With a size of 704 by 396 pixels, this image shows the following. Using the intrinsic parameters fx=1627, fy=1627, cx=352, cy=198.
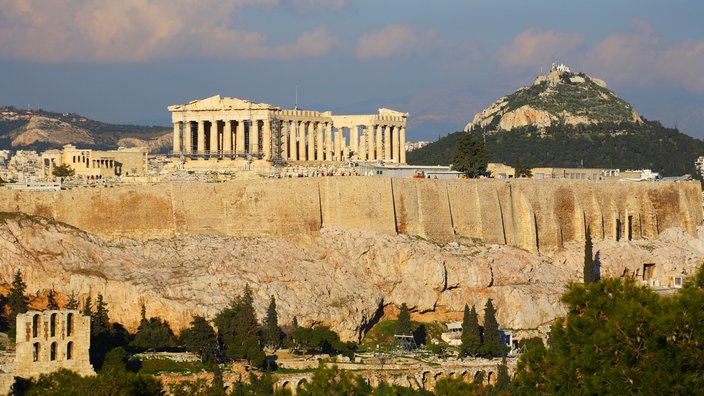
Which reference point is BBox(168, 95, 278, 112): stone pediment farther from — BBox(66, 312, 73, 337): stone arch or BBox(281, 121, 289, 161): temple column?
BBox(66, 312, 73, 337): stone arch

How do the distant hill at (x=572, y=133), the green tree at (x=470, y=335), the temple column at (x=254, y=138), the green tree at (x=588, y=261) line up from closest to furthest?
1. the green tree at (x=470, y=335)
2. the green tree at (x=588, y=261)
3. the temple column at (x=254, y=138)
4. the distant hill at (x=572, y=133)

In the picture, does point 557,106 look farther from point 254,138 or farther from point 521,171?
point 254,138

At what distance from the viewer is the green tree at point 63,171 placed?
349 feet

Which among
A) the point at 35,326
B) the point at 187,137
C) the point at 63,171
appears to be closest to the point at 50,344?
the point at 35,326

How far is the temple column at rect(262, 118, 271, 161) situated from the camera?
100 m

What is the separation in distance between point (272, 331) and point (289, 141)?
27.7 meters

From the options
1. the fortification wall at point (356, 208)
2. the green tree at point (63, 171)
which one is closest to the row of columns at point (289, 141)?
Result: the green tree at point (63, 171)

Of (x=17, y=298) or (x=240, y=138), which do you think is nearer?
(x=17, y=298)

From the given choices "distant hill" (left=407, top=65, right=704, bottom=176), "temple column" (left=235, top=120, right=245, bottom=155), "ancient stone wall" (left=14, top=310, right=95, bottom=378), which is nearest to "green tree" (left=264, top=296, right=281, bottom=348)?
"ancient stone wall" (left=14, top=310, right=95, bottom=378)

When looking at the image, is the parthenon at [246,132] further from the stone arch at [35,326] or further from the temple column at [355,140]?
the stone arch at [35,326]

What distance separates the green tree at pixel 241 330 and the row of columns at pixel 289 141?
21165 millimetres

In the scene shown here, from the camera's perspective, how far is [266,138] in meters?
101

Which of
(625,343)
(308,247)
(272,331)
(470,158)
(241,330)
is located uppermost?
(470,158)

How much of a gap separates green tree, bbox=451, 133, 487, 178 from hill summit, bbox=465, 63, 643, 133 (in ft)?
176
